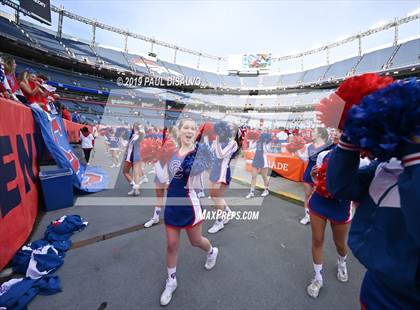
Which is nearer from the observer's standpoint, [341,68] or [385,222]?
[385,222]

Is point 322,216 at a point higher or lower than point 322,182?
lower

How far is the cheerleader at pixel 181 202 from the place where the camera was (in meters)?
2.01

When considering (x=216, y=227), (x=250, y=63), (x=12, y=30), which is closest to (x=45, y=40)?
(x=12, y=30)

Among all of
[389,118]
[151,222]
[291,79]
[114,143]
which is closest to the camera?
[389,118]

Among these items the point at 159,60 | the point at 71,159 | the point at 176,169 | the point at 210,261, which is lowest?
the point at 210,261

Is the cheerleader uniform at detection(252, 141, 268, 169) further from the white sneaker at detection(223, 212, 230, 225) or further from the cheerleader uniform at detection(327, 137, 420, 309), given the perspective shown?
the cheerleader uniform at detection(327, 137, 420, 309)

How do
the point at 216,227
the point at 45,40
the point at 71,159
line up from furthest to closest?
the point at 45,40 < the point at 71,159 < the point at 216,227

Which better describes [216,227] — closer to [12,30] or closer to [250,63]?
[12,30]

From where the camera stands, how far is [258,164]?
203 inches

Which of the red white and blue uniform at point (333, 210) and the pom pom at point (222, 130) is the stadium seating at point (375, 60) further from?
the red white and blue uniform at point (333, 210)

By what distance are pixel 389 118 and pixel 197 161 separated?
1.58 m

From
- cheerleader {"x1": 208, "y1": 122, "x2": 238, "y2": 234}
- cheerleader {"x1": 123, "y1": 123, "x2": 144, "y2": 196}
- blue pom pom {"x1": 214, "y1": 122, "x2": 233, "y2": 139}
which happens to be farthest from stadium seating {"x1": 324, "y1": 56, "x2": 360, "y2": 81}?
cheerleader {"x1": 123, "y1": 123, "x2": 144, "y2": 196}

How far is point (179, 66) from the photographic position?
46.1 meters

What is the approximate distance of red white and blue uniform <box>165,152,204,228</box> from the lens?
2.01m
